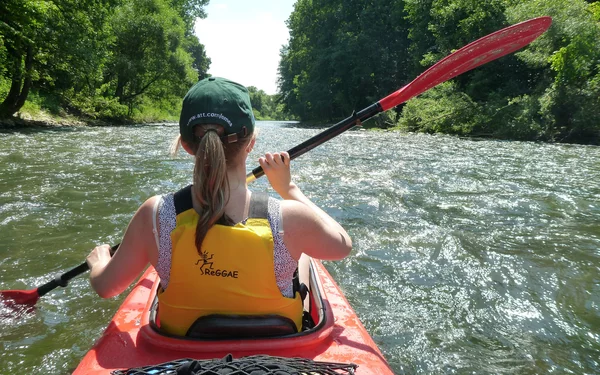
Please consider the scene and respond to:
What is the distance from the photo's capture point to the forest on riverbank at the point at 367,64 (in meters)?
13.6

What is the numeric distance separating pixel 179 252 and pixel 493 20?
2048 cm

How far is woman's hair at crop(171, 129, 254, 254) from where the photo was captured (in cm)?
128

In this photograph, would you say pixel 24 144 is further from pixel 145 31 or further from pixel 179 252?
pixel 145 31

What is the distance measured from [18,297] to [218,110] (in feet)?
6.88

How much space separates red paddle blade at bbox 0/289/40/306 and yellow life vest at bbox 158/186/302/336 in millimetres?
1680

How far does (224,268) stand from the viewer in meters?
1.33

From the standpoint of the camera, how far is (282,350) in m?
1.43

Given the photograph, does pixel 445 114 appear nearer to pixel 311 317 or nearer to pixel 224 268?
pixel 311 317

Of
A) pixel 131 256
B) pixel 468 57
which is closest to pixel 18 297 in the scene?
pixel 131 256

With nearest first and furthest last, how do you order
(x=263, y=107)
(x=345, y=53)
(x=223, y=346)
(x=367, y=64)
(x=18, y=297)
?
(x=223, y=346) < (x=18, y=297) < (x=367, y=64) < (x=345, y=53) < (x=263, y=107)

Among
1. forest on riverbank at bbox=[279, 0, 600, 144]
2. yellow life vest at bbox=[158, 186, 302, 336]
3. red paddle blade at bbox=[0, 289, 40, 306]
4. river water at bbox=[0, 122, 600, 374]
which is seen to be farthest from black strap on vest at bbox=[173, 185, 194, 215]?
forest on riverbank at bbox=[279, 0, 600, 144]

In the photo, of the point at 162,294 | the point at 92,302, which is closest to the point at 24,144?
the point at 92,302

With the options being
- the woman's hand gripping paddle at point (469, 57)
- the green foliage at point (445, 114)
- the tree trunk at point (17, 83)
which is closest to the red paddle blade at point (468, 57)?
the woman's hand gripping paddle at point (469, 57)

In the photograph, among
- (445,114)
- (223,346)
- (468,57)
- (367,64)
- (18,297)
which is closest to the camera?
(223,346)
